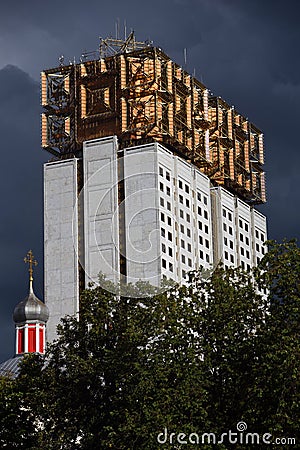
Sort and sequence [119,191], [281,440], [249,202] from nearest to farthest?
[281,440]
[119,191]
[249,202]

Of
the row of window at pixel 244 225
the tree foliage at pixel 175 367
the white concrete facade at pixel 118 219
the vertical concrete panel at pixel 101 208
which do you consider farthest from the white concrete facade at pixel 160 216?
the tree foliage at pixel 175 367

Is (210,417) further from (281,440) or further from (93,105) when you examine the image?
(93,105)

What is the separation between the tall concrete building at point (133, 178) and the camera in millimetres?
136750

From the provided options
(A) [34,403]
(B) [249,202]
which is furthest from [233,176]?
(A) [34,403]

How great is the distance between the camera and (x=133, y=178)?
456ft

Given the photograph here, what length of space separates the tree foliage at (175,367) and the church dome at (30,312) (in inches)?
1724

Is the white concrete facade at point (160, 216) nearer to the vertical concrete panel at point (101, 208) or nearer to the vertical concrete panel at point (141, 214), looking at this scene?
the vertical concrete panel at point (141, 214)

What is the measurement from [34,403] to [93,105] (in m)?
86.3

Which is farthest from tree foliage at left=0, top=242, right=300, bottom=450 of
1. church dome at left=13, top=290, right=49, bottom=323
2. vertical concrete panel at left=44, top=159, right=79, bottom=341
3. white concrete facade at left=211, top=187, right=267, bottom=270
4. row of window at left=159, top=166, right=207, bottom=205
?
white concrete facade at left=211, top=187, right=267, bottom=270

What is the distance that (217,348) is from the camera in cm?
6069

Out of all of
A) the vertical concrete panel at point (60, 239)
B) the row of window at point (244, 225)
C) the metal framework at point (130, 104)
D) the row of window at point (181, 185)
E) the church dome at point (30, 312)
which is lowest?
the church dome at point (30, 312)

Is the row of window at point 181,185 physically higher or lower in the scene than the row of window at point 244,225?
lower

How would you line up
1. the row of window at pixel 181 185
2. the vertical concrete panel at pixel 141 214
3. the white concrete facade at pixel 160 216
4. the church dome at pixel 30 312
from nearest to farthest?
the church dome at pixel 30 312 → the vertical concrete panel at pixel 141 214 → the white concrete facade at pixel 160 216 → the row of window at pixel 181 185

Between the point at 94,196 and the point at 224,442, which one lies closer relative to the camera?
the point at 224,442
